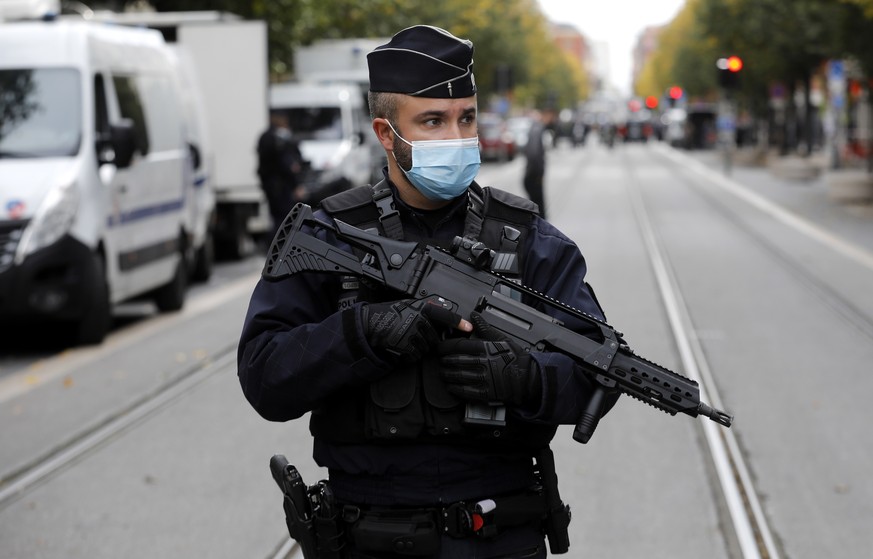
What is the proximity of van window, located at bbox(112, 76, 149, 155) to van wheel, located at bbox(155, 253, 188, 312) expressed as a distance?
1.51 m

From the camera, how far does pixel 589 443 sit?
7578mm

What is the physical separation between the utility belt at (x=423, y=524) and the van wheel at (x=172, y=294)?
10643 mm

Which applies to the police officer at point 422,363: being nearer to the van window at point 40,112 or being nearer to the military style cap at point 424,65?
the military style cap at point 424,65

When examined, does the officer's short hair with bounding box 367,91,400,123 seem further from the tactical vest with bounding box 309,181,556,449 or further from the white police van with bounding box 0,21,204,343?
the white police van with bounding box 0,21,204,343

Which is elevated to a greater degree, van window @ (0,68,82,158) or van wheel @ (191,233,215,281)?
van window @ (0,68,82,158)

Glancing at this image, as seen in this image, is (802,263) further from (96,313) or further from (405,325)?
(405,325)

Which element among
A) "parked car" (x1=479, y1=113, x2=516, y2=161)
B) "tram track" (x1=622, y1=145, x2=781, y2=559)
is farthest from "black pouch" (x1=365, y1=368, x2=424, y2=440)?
"parked car" (x1=479, y1=113, x2=516, y2=161)

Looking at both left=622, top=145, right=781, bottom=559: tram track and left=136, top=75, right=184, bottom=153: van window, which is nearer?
left=622, top=145, right=781, bottom=559: tram track

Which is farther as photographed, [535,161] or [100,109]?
[535,161]

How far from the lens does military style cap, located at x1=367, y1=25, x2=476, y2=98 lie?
2.87 meters

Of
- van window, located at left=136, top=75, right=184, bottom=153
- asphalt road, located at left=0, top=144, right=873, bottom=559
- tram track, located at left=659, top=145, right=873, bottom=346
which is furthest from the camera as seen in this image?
van window, located at left=136, top=75, right=184, bottom=153

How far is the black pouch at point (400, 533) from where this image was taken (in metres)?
2.82

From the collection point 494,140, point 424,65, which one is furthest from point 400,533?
point 494,140

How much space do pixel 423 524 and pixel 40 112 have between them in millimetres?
9200
